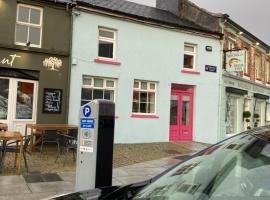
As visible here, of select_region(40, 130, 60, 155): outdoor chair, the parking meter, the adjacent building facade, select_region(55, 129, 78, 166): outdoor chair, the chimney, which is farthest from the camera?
the chimney

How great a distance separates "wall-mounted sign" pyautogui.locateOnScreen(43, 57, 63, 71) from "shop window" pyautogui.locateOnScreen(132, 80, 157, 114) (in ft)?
11.7

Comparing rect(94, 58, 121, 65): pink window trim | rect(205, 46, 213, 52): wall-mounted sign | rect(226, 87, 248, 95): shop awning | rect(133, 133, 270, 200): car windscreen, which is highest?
rect(205, 46, 213, 52): wall-mounted sign

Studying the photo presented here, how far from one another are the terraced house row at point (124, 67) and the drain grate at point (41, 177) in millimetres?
5058

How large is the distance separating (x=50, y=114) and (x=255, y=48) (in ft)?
52.2

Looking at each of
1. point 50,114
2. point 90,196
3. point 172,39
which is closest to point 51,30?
point 50,114

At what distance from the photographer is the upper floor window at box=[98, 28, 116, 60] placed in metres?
15.0

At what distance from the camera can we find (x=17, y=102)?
43.7 ft

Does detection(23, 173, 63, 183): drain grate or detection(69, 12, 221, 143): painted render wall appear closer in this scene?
detection(23, 173, 63, 183): drain grate

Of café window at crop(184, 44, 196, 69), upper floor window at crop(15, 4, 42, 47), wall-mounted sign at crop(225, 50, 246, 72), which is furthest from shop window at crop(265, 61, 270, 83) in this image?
upper floor window at crop(15, 4, 42, 47)

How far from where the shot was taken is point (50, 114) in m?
13.7

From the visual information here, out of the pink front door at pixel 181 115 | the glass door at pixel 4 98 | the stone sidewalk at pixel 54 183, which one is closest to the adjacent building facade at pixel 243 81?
the pink front door at pixel 181 115

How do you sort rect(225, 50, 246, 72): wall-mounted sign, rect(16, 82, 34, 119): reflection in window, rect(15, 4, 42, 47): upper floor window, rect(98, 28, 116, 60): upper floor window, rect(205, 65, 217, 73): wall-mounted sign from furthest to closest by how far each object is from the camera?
1. rect(225, 50, 246, 72): wall-mounted sign
2. rect(205, 65, 217, 73): wall-mounted sign
3. rect(98, 28, 116, 60): upper floor window
4. rect(15, 4, 42, 47): upper floor window
5. rect(16, 82, 34, 119): reflection in window

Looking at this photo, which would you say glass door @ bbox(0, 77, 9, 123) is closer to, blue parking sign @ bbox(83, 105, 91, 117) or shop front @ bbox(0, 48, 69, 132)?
shop front @ bbox(0, 48, 69, 132)

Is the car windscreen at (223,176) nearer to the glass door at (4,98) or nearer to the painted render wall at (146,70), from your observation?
the glass door at (4,98)
